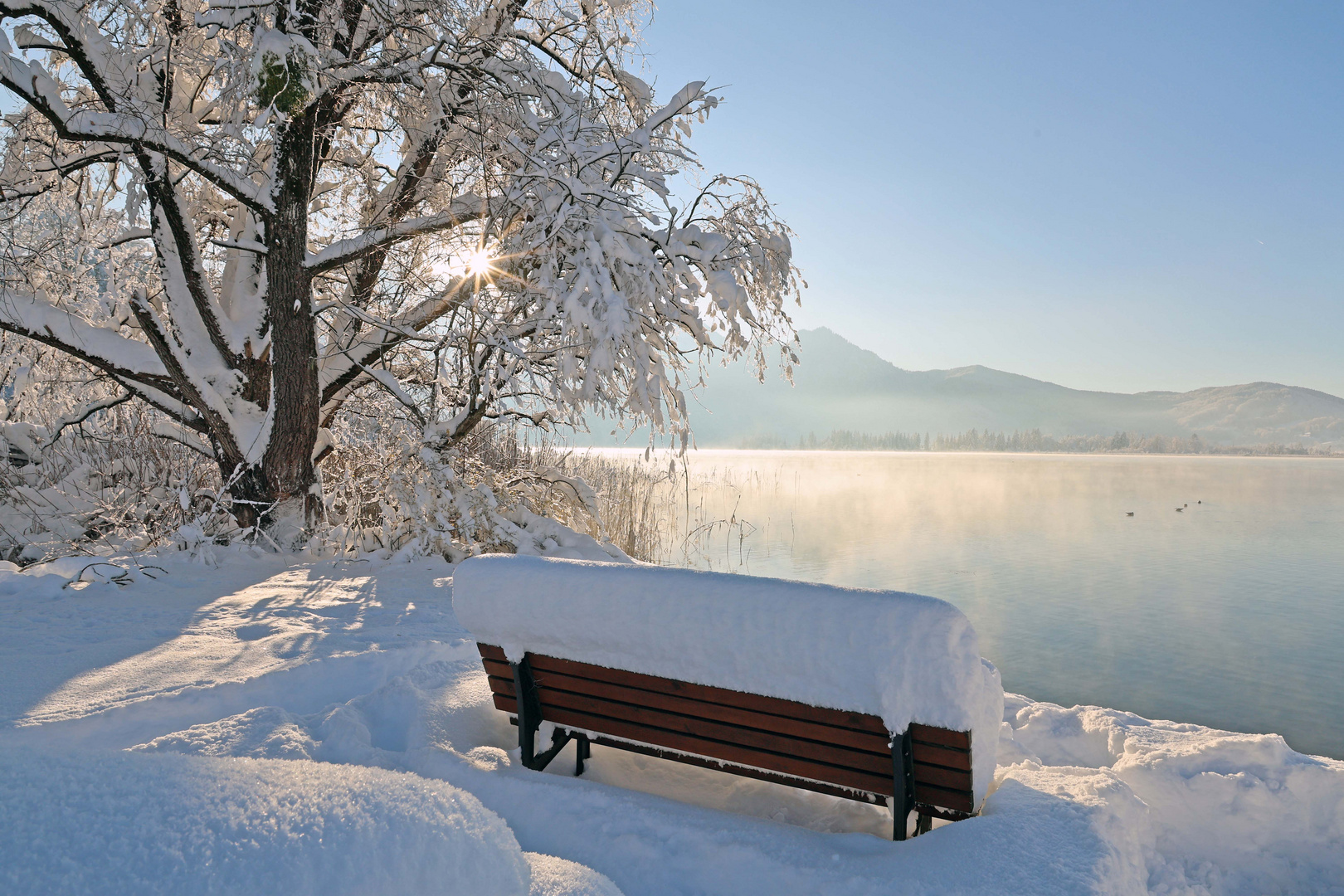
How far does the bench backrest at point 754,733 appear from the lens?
106 inches

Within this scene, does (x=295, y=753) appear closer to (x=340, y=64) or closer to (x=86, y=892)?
(x=86, y=892)

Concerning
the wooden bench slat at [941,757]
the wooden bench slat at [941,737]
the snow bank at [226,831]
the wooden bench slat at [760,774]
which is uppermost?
the snow bank at [226,831]

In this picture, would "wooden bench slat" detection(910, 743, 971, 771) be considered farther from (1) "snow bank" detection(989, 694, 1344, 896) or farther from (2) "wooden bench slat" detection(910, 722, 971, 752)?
(1) "snow bank" detection(989, 694, 1344, 896)

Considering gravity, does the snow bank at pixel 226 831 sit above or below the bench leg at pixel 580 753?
above

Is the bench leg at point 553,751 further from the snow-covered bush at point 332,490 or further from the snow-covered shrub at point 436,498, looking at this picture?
the snow-covered bush at point 332,490

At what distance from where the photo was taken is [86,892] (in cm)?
132

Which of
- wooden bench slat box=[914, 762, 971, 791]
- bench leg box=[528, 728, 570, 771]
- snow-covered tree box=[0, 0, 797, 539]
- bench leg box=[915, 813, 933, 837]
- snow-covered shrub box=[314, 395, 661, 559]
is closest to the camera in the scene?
wooden bench slat box=[914, 762, 971, 791]

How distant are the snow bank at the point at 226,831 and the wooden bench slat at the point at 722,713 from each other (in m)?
1.17

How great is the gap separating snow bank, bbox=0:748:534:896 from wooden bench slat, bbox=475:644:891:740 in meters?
1.15

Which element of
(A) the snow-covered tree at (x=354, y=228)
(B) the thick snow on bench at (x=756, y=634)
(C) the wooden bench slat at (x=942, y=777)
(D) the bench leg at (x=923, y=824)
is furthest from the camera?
(A) the snow-covered tree at (x=354, y=228)

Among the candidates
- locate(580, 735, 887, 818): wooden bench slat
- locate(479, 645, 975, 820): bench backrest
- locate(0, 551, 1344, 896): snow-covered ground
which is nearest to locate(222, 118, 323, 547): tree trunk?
locate(0, 551, 1344, 896): snow-covered ground

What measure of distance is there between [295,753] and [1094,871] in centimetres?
327

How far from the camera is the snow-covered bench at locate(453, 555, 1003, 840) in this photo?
101 inches

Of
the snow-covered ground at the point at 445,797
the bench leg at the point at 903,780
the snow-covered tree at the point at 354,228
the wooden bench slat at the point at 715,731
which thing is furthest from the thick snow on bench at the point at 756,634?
the snow-covered tree at the point at 354,228
